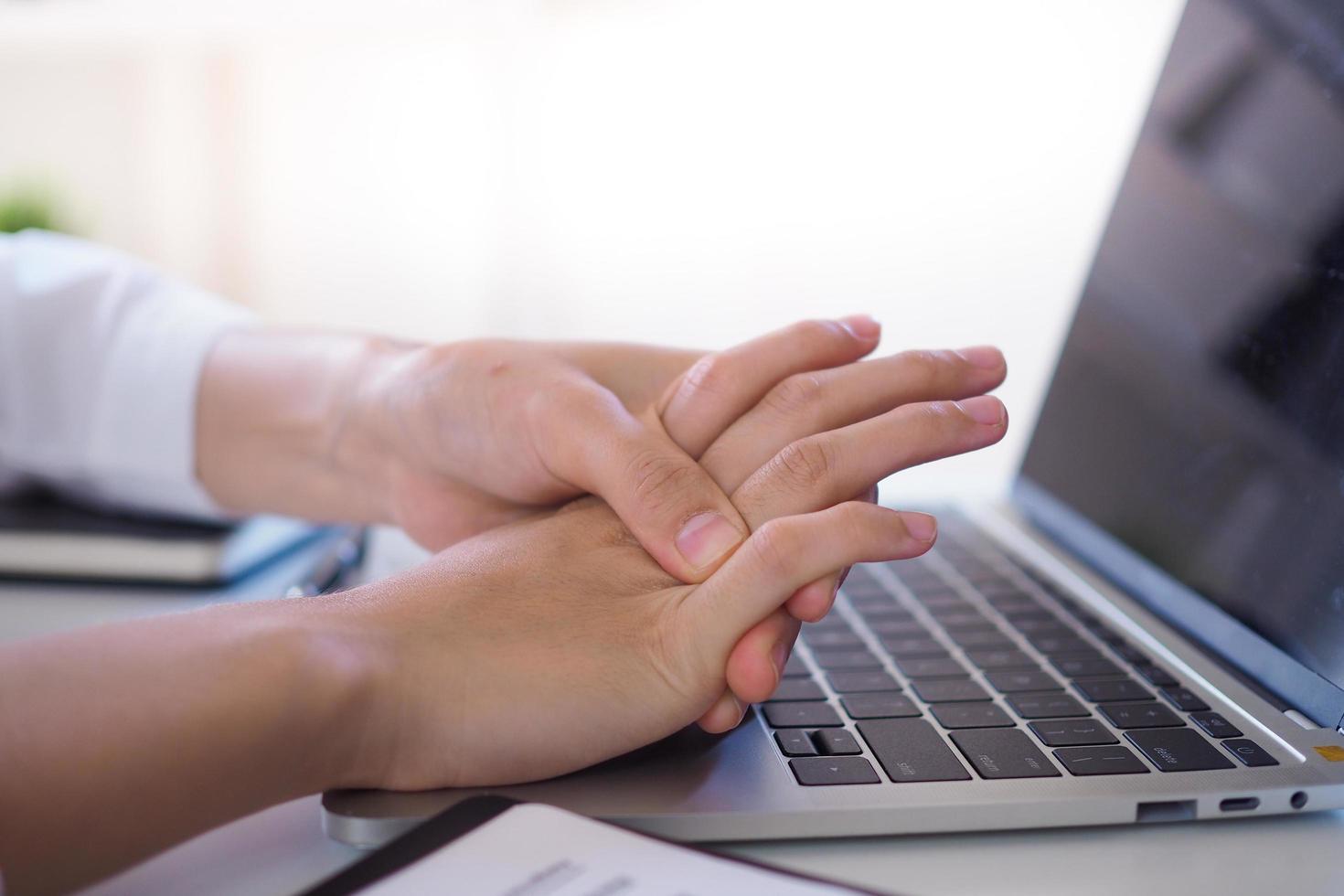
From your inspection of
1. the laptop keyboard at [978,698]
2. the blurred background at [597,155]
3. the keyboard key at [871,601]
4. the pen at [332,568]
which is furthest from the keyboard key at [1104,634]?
the blurred background at [597,155]

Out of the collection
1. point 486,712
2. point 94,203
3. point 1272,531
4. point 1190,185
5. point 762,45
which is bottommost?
point 94,203

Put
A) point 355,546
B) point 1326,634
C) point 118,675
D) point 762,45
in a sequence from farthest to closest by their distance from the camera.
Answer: point 762,45, point 355,546, point 1326,634, point 118,675

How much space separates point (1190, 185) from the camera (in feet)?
2.23

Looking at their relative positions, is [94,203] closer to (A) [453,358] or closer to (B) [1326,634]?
(A) [453,358]

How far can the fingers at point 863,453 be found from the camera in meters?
0.52

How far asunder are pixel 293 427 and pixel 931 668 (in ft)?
1.71

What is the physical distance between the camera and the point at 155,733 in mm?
368

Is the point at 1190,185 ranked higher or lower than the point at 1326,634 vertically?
higher

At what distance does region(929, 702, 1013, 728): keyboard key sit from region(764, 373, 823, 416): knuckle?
181 mm

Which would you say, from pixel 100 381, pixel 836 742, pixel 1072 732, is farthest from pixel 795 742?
pixel 100 381

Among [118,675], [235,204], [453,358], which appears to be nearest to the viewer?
[118,675]

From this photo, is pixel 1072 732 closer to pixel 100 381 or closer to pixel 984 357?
pixel 984 357

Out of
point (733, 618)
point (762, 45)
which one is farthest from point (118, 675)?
point (762, 45)

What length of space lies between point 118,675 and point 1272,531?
534mm
